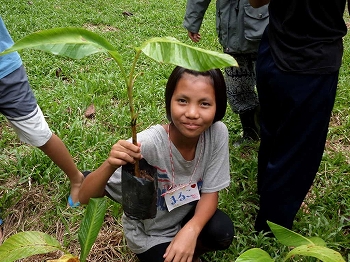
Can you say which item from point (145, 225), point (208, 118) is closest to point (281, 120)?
point (208, 118)

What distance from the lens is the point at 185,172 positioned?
1.58 metres

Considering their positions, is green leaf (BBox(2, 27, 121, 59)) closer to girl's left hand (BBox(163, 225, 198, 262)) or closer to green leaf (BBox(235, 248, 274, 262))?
green leaf (BBox(235, 248, 274, 262))

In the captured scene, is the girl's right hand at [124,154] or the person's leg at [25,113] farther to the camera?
the person's leg at [25,113]

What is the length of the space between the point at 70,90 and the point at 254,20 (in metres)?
1.82

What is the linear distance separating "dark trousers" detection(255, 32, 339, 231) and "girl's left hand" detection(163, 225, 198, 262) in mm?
453

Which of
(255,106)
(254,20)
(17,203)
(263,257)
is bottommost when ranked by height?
(17,203)

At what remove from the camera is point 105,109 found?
307 centimetres

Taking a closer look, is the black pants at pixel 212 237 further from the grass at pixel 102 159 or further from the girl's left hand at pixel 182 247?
the grass at pixel 102 159

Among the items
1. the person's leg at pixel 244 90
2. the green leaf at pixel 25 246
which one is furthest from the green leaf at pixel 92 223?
the person's leg at pixel 244 90

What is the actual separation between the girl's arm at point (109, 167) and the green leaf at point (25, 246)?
258 millimetres

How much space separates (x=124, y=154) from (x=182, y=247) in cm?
52

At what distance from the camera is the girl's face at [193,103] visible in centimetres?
135

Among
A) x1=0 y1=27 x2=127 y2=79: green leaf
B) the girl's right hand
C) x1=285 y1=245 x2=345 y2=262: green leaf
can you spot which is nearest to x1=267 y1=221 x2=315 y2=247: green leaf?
x1=285 y1=245 x2=345 y2=262: green leaf

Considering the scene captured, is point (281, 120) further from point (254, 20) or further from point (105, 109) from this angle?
point (105, 109)
